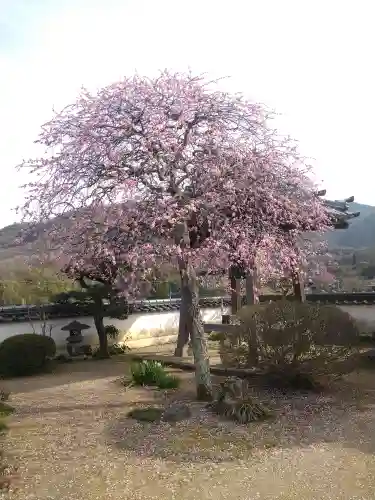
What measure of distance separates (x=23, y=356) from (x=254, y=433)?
7753 millimetres

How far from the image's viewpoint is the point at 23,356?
13352 mm

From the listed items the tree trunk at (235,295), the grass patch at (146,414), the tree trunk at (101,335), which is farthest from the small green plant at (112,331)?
the grass patch at (146,414)

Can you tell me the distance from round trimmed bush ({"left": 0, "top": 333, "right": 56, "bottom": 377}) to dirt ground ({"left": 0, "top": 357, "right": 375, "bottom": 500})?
10.9 ft

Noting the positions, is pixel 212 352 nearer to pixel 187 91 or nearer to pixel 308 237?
pixel 308 237

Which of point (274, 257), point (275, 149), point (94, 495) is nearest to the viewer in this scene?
point (94, 495)

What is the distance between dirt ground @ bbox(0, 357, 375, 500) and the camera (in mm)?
Answer: 5512

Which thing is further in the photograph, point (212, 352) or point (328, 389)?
point (212, 352)

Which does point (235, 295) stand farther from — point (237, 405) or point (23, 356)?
point (237, 405)

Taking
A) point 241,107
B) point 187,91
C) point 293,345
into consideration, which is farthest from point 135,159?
point 293,345

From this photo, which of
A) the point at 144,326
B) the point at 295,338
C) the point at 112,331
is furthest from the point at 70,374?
the point at 144,326

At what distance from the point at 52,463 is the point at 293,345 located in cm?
457

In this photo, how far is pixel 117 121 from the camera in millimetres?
9086

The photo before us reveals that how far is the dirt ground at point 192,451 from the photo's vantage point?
18.1ft

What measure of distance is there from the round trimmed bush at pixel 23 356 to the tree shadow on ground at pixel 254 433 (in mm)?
5779
